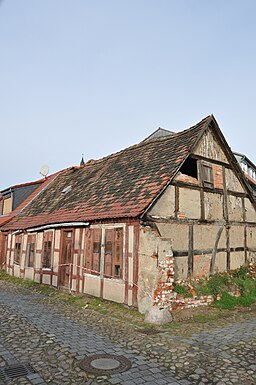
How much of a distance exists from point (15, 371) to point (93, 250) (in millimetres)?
6644

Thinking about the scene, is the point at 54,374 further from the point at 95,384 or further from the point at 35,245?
the point at 35,245

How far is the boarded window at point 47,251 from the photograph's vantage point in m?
14.0

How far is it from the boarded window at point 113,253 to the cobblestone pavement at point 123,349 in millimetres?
1624

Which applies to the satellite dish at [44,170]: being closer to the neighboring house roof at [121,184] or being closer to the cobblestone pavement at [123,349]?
the neighboring house roof at [121,184]

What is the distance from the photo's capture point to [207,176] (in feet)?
39.6

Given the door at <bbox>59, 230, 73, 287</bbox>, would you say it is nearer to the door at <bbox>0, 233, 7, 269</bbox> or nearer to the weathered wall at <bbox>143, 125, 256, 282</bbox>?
the weathered wall at <bbox>143, 125, 256, 282</bbox>

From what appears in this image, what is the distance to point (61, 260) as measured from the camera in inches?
512

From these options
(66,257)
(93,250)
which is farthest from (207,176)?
(66,257)

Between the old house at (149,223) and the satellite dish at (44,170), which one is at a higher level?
the satellite dish at (44,170)

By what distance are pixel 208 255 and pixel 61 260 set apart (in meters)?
5.86

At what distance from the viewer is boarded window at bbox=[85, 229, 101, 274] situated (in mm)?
11117

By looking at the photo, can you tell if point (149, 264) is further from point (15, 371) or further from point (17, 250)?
point (17, 250)

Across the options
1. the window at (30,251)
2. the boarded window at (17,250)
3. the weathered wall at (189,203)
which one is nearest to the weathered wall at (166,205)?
the weathered wall at (189,203)

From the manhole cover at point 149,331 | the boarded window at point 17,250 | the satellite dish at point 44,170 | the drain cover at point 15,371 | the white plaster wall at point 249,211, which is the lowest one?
the manhole cover at point 149,331
